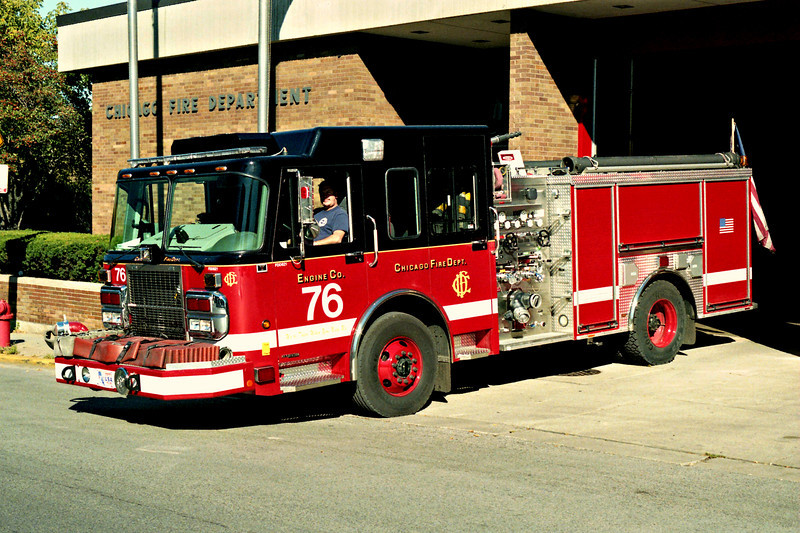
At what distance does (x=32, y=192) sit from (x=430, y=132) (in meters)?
28.6

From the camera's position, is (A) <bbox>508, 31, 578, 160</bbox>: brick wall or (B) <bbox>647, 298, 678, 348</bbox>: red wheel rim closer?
(B) <bbox>647, 298, 678, 348</bbox>: red wheel rim

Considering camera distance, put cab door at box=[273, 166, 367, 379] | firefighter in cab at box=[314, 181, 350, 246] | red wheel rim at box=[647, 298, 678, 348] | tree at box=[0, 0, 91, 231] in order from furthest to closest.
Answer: tree at box=[0, 0, 91, 231] → red wheel rim at box=[647, 298, 678, 348] → firefighter in cab at box=[314, 181, 350, 246] → cab door at box=[273, 166, 367, 379]

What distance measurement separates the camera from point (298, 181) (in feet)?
30.5

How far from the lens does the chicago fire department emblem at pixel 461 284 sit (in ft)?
35.2

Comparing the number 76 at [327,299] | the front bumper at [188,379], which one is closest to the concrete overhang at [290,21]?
the number 76 at [327,299]

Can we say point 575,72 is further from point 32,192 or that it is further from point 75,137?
point 32,192

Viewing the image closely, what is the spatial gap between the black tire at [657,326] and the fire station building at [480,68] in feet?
14.0

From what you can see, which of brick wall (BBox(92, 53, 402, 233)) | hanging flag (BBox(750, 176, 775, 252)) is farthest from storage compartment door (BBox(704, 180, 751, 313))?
brick wall (BBox(92, 53, 402, 233))

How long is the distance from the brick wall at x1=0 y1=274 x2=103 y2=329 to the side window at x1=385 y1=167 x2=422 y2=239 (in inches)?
328

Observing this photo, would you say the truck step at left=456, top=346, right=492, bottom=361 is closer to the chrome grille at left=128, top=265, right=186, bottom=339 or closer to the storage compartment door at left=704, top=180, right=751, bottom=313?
the chrome grille at left=128, top=265, right=186, bottom=339

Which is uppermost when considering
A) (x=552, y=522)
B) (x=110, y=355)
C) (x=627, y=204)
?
(x=627, y=204)

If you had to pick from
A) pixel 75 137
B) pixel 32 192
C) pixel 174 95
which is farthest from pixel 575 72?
pixel 32 192

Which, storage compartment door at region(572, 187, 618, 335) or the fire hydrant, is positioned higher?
storage compartment door at region(572, 187, 618, 335)

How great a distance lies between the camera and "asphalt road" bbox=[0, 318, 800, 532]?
21.9 ft
